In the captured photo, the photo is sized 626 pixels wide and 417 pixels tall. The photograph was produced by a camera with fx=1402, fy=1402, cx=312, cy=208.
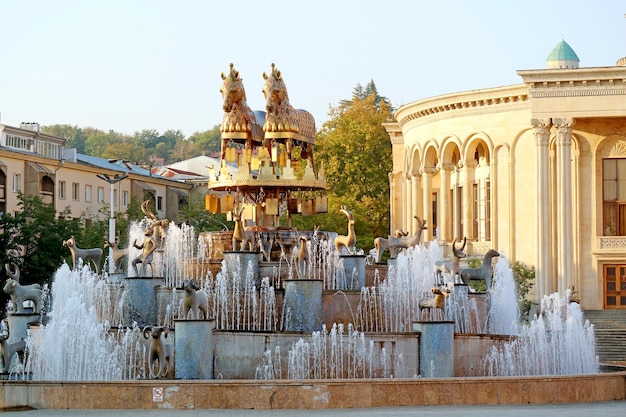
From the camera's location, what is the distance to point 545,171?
5506cm

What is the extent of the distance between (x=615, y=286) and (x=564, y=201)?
14.3ft

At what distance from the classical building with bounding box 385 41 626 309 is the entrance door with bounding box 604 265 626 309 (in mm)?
40

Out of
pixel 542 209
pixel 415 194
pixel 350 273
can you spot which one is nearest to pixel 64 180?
pixel 415 194

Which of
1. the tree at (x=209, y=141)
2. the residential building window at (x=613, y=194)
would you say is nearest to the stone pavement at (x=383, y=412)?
the residential building window at (x=613, y=194)

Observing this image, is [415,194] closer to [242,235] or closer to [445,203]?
[445,203]

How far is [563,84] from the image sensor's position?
180ft

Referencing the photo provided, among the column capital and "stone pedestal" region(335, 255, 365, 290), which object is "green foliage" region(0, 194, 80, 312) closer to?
the column capital

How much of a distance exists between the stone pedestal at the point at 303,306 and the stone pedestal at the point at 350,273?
8.13 ft

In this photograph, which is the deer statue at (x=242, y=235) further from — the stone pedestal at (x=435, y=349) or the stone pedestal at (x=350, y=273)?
the stone pedestal at (x=435, y=349)

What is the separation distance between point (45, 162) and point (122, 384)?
185ft

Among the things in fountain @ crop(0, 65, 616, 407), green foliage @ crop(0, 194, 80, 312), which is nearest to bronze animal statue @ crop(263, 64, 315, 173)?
fountain @ crop(0, 65, 616, 407)

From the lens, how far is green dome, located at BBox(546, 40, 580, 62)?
64.2 metres

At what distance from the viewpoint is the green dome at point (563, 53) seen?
6419 cm

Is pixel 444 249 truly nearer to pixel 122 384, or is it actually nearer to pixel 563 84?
pixel 563 84
